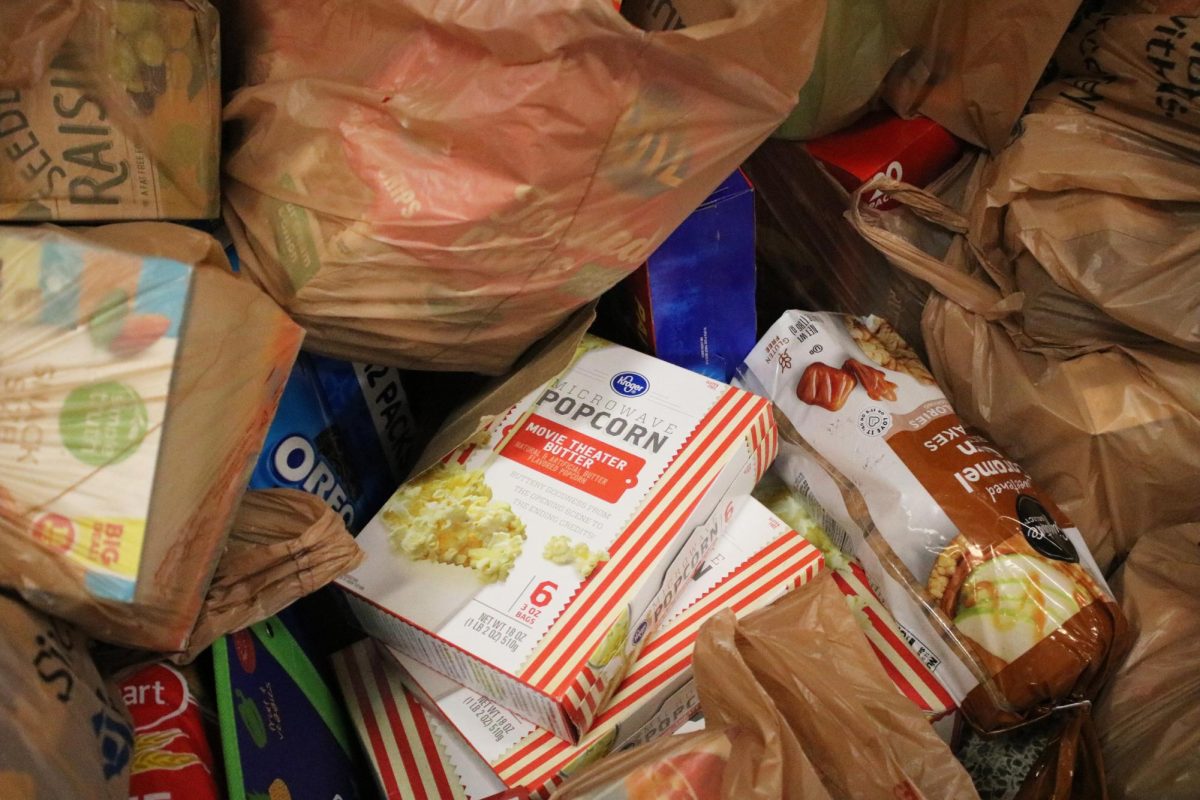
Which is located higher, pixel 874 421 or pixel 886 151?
pixel 886 151

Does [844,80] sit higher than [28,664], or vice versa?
[844,80]

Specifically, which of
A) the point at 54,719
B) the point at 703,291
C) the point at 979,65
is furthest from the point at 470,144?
the point at 979,65

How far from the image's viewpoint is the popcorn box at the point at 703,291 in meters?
0.93

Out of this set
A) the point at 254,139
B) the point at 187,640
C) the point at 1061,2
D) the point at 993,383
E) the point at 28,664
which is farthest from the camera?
the point at 993,383

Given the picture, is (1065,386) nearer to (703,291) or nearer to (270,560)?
(703,291)

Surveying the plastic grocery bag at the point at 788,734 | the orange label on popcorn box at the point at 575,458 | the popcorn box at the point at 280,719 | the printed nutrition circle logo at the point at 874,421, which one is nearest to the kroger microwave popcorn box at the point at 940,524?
the printed nutrition circle logo at the point at 874,421

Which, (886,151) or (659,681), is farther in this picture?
(886,151)

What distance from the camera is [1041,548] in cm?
85

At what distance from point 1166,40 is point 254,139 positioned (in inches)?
34.1

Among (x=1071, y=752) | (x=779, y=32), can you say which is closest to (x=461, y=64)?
(x=779, y=32)

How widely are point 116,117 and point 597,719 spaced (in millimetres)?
658

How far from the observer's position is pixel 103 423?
54cm

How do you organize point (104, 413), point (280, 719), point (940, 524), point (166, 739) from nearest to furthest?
point (104, 413) < point (166, 739) < point (280, 719) < point (940, 524)

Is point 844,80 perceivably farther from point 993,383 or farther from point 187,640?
point 187,640
